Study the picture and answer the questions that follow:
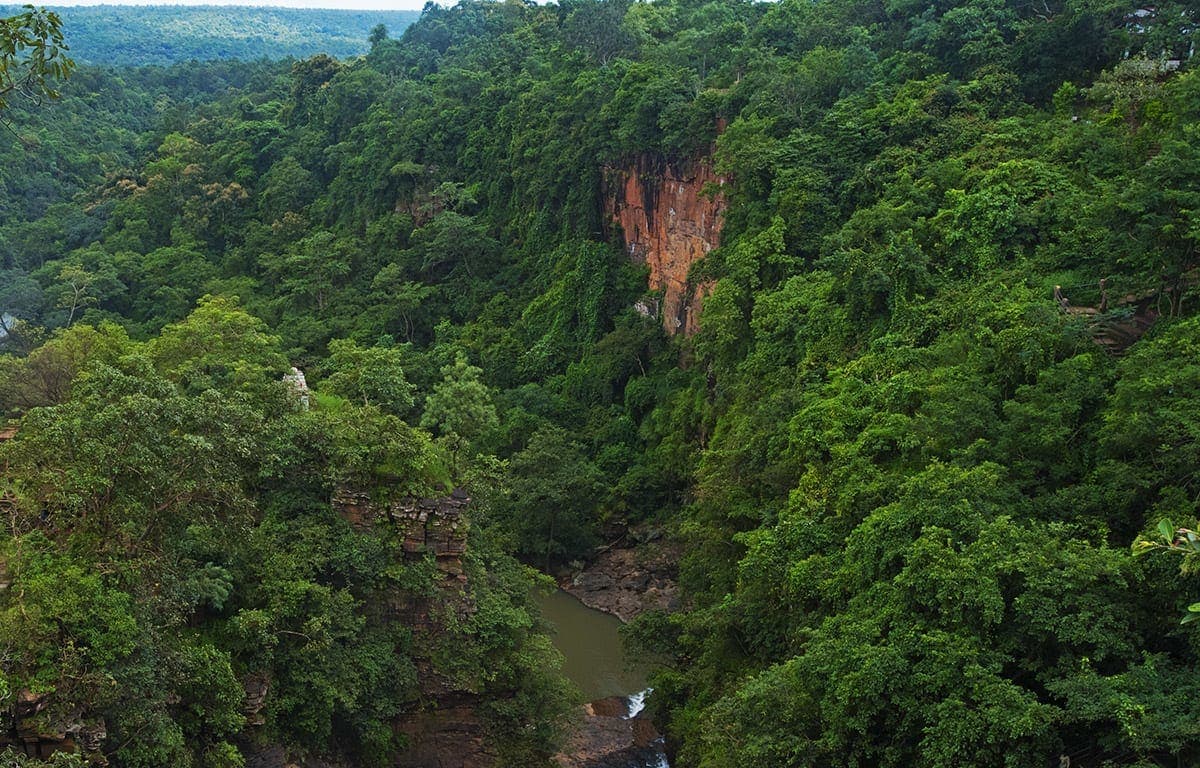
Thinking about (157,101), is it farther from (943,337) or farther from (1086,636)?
(1086,636)

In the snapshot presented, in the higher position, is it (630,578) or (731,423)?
(731,423)

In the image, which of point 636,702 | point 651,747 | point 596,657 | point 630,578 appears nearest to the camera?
point 651,747

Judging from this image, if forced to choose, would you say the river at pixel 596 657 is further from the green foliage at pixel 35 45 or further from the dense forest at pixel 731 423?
the green foliage at pixel 35 45

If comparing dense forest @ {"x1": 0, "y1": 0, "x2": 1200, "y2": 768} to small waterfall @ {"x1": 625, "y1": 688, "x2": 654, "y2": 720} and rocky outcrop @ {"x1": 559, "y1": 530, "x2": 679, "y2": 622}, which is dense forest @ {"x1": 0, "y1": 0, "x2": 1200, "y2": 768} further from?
small waterfall @ {"x1": 625, "y1": 688, "x2": 654, "y2": 720}

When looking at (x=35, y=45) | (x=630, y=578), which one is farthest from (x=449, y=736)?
(x=35, y=45)

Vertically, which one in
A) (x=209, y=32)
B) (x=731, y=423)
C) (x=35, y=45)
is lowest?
(x=731, y=423)

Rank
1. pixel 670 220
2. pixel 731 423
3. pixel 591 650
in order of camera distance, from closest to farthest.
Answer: pixel 731 423 → pixel 591 650 → pixel 670 220

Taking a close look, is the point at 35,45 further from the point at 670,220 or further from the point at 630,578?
the point at 670,220
